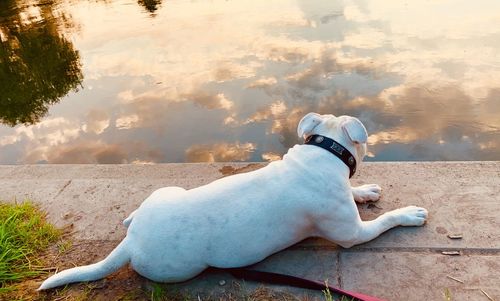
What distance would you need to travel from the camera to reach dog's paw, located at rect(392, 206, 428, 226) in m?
3.36

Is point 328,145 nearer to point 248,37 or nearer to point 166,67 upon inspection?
point 166,67

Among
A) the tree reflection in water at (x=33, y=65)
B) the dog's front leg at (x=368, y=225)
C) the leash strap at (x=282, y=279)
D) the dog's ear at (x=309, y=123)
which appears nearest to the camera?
the leash strap at (x=282, y=279)

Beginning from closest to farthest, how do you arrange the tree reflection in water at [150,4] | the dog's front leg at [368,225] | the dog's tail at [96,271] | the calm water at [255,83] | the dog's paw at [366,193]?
the dog's tail at [96,271], the dog's front leg at [368,225], the dog's paw at [366,193], the calm water at [255,83], the tree reflection in water at [150,4]

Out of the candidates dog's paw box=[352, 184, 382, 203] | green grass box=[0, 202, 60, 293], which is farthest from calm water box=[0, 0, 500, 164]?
green grass box=[0, 202, 60, 293]

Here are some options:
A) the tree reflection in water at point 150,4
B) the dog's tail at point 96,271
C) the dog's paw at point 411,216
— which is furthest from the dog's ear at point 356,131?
the tree reflection in water at point 150,4

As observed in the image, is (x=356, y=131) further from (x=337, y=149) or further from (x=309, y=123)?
(x=309, y=123)

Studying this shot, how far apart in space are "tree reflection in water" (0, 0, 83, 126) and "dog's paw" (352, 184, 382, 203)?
6.13 metres

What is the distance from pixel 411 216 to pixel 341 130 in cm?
85

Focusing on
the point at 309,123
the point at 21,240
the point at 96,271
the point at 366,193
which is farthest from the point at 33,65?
the point at 366,193

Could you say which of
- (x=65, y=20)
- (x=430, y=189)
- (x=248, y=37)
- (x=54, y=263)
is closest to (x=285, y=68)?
(x=248, y=37)

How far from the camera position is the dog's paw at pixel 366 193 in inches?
145

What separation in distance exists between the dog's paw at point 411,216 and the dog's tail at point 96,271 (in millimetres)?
1959

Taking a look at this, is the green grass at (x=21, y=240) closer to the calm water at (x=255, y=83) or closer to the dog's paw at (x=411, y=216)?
the calm water at (x=255, y=83)

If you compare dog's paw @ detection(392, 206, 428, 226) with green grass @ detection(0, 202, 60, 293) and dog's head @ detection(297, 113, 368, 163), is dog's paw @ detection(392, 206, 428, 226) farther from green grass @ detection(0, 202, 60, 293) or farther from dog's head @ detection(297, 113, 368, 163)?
green grass @ detection(0, 202, 60, 293)
